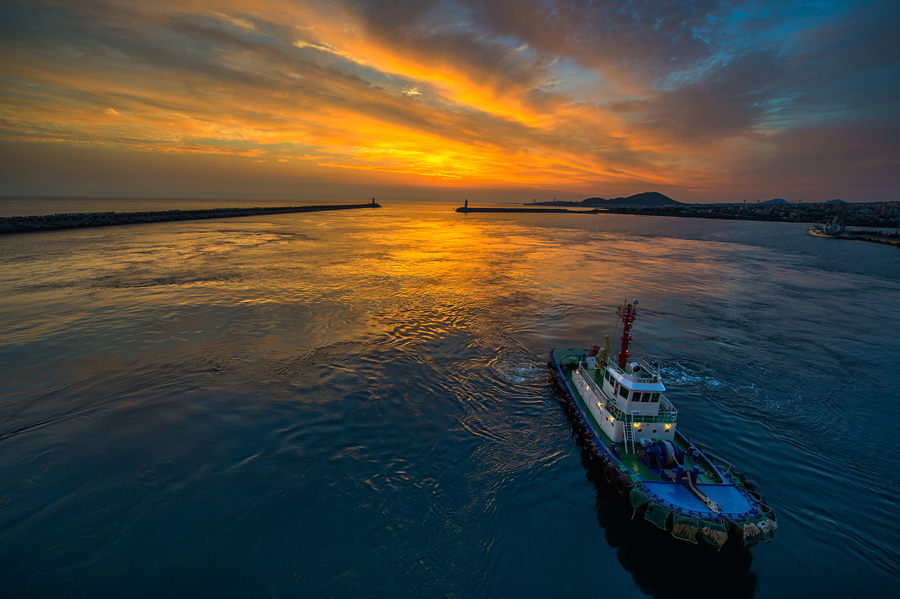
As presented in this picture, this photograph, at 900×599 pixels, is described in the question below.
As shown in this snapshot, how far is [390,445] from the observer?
61.4 feet

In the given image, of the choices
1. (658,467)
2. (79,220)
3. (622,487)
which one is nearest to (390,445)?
(622,487)

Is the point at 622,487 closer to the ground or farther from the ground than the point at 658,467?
closer to the ground

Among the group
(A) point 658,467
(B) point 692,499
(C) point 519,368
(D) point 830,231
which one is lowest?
(C) point 519,368

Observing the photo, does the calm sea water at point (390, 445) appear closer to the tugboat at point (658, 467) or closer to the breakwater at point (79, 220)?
the tugboat at point (658, 467)

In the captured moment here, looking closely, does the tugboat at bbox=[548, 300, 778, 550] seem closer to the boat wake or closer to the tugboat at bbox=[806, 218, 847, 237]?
the boat wake

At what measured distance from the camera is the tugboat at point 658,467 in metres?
13.2

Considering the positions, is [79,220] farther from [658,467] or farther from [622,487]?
[658,467]

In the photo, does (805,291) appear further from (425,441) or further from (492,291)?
(425,441)

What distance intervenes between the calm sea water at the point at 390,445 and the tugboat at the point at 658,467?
1.59m

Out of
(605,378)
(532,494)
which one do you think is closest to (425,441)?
(532,494)

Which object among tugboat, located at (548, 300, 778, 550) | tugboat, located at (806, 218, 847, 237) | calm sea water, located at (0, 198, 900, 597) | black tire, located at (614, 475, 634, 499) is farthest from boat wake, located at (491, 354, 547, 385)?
tugboat, located at (806, 218, 847, 237)

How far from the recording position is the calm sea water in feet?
42.8

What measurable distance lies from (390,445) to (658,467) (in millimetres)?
12913

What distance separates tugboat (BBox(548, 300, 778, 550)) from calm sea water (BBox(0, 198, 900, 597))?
1585 mm
